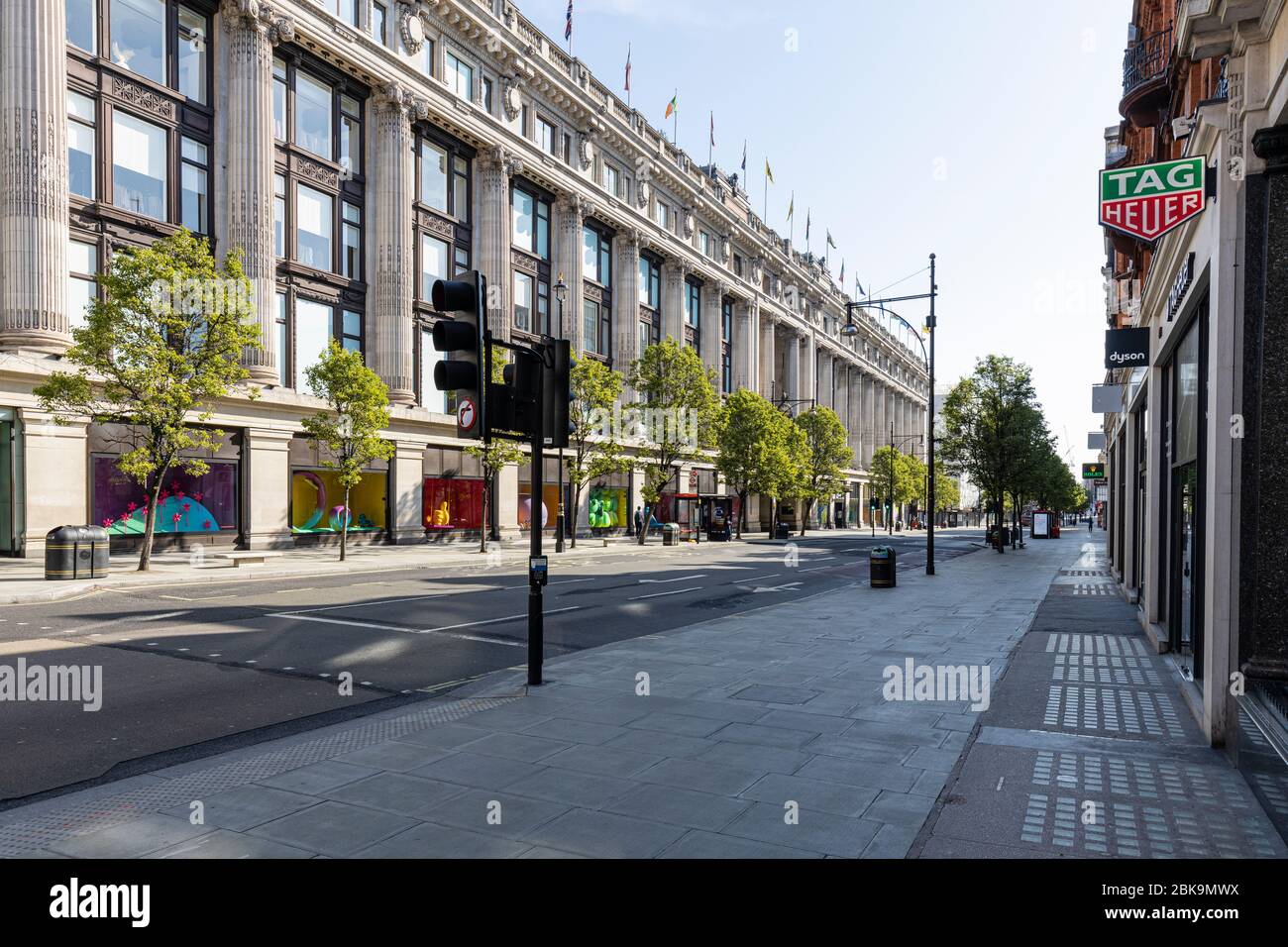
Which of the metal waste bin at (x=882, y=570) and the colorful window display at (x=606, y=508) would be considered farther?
the colorful window display at (x=606, y=508)

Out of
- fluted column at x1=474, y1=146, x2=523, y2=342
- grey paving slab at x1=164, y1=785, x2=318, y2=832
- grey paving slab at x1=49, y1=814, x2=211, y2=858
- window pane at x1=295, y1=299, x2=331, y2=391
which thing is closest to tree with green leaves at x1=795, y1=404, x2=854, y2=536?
fluted column at x1=474, y1=146, x2=523, y2=342

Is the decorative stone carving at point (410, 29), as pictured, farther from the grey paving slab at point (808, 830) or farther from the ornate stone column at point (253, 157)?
the grey paving slab at point (808, 830)

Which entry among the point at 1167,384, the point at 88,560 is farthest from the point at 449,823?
the point at 88,560

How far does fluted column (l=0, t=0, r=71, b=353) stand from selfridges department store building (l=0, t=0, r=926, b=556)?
65 mm

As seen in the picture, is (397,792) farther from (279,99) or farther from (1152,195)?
(279,99)

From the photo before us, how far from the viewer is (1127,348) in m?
14.3

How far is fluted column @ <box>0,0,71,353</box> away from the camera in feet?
78.5

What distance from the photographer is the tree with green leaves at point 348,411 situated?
28.2 metres

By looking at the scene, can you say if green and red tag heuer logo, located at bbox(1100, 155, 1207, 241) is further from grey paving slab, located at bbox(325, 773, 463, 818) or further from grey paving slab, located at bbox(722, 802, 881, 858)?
grey paving slab, located at bbox(325, 773, 463, 818)

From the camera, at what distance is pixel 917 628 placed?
1412cm

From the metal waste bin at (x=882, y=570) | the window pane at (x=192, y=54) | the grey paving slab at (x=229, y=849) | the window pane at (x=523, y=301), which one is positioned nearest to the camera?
the grey paving slab at (x=229, y=849)

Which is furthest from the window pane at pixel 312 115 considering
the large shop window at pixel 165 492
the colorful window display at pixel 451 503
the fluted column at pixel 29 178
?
the colorful window display at pixel 451 503

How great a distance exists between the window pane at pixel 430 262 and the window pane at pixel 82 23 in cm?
1499

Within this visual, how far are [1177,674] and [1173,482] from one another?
99.2 inches
